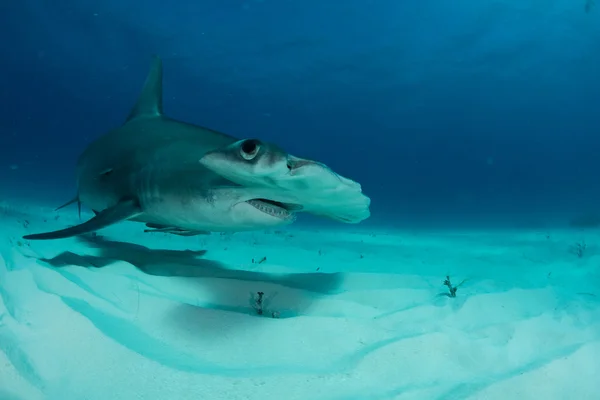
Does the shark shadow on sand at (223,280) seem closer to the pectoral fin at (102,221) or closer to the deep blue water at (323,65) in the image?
the pectoral fin at (102,221)

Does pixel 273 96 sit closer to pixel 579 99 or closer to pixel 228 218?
pixel 579 99

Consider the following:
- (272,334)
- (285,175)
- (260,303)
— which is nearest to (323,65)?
(260,303)

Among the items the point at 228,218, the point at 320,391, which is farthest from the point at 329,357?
the point at 228,218

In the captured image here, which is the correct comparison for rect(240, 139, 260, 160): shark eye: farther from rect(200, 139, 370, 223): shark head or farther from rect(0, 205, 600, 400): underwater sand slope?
rect(0, 205, 600, 400): underwater sand slope

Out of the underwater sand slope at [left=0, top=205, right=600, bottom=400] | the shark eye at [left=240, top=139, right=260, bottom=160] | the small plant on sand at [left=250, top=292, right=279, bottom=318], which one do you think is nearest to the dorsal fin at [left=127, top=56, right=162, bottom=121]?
the underwater sand slope at [left=0, top=205, right=600, bottom=400]

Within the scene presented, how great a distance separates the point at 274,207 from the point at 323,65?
44065mm

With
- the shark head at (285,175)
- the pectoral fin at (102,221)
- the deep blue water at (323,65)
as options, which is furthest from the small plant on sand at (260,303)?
the deep blue water at (323,65)

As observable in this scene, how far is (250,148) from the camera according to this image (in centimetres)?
247

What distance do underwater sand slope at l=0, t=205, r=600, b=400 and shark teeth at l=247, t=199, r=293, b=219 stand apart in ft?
2.51

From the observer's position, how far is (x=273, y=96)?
6794cm

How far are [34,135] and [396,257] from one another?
158 meters

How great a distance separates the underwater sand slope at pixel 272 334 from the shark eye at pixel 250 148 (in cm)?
123

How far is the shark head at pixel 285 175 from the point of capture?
8.14 feet

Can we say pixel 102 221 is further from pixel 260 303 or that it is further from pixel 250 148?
pixel 250 148
